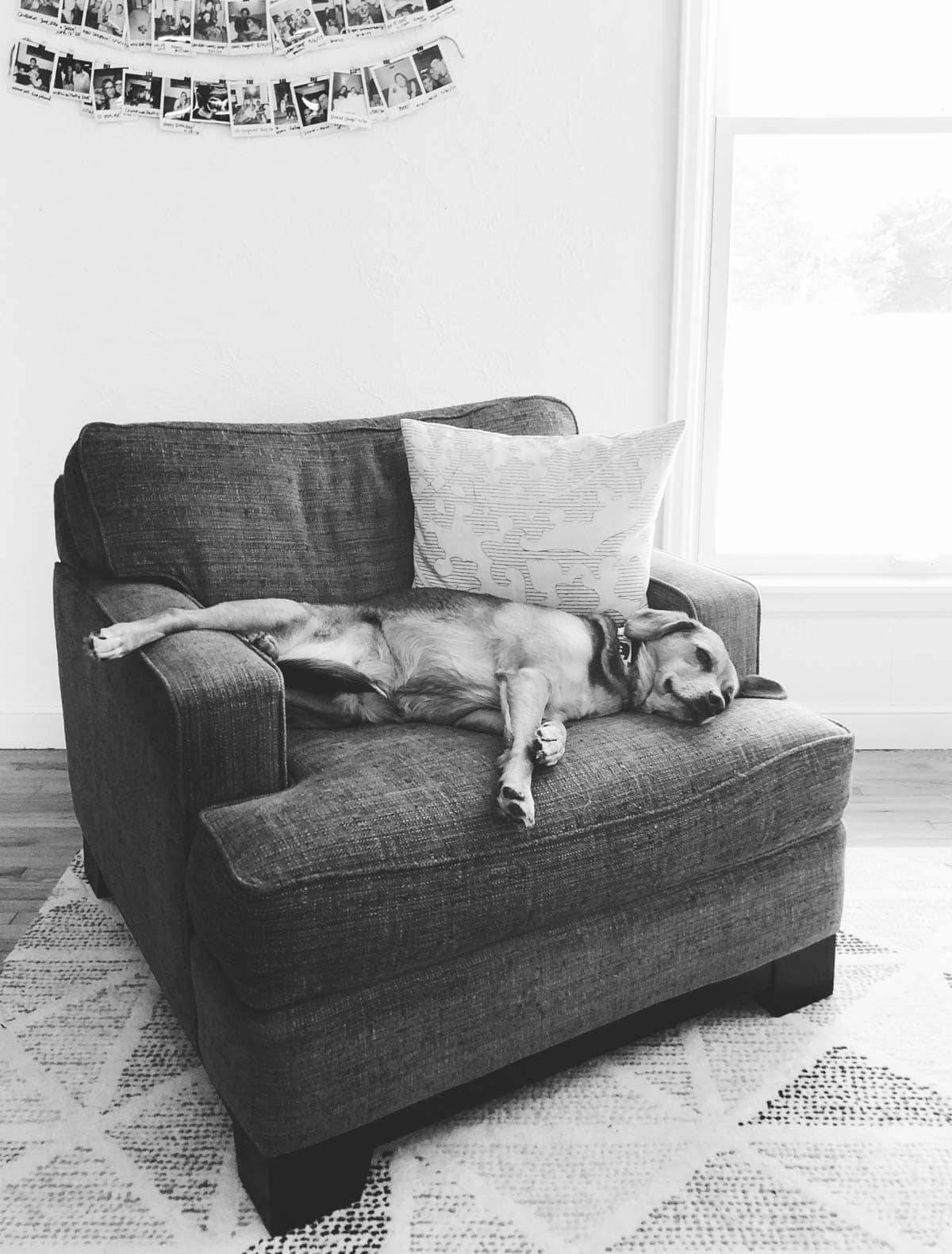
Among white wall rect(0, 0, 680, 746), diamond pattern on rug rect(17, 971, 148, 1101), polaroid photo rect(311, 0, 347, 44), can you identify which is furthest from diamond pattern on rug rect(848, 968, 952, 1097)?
polaroid photo rect(311, 0, 347, 44)

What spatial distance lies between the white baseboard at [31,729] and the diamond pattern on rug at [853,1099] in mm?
2097

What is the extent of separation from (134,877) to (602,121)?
2.03m

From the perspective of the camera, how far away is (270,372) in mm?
2725

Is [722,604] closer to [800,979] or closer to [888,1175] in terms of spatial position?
[800,979]

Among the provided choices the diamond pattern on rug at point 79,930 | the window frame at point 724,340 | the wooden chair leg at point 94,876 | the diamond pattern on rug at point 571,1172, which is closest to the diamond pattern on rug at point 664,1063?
the diamond pattern on rug at point 571,1172

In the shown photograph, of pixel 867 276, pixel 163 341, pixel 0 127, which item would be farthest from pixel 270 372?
pixel 867 276

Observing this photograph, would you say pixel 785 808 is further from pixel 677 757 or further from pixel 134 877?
pixel 134 877

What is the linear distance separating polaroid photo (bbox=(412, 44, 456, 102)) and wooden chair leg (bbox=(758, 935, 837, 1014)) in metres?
2.05

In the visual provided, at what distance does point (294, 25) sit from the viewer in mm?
2525

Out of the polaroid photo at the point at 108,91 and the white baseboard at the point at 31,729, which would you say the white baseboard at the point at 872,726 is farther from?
the polaroid photo at the point at 108,91

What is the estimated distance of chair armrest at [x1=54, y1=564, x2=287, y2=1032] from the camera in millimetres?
1423

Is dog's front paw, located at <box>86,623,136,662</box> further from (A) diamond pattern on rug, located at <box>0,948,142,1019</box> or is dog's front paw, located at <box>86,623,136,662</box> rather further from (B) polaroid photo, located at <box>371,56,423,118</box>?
(B) polaroid photo, located at <box>371,56,423,118</box>

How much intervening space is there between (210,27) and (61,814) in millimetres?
1873

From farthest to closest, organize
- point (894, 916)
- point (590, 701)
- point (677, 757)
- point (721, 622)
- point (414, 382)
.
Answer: point (414, 382)
point (894, 916)
point (721, 622)
point (590, 701)
point (677, 757)
